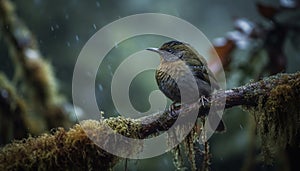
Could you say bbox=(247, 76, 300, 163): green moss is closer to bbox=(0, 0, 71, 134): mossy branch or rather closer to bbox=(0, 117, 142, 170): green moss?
bbox=(0, 117, 142, 170): green moss

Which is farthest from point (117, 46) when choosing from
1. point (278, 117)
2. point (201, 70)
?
point (278, 117)

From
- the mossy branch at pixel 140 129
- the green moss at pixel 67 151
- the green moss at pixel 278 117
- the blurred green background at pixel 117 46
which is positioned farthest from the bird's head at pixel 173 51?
the blurred green background at pixel 117 46

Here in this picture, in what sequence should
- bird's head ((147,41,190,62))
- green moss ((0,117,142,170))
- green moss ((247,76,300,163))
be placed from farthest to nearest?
1. bird's head ((147,41,190,62))
2. green moss ((247,76,300,163))
3. green moss ((0,117,142,170))

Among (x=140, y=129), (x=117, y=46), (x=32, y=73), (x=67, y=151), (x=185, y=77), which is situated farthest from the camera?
(x=117, y=46)

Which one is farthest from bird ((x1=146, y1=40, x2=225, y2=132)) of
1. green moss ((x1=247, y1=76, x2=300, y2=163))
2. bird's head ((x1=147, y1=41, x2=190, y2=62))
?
green moss ((x1=247, y1=76, x2=300, y2=163))

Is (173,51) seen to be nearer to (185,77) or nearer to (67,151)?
(185,77)

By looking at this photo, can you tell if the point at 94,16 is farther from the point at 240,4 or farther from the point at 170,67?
the point at 170,67

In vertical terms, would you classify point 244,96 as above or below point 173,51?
below

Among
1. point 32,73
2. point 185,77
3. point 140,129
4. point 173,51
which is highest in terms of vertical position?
point 32,73
